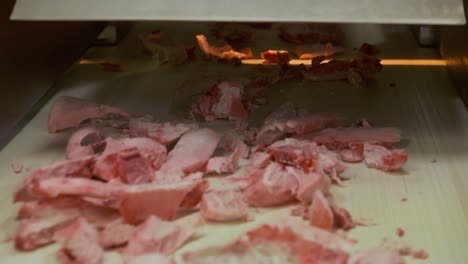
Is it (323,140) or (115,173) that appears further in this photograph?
(323,140)

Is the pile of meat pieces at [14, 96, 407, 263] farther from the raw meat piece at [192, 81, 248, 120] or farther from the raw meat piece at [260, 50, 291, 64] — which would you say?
the raw meat piece at [260, 50, 291, 64]

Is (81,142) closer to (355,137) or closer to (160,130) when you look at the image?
(160,130)

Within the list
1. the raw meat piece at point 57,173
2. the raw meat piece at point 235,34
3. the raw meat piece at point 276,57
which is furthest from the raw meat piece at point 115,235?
the raw meat piece at point 235,34

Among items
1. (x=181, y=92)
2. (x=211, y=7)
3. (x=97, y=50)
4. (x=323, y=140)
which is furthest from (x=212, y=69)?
(x=211, y=7)

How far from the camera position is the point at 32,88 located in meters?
1.23

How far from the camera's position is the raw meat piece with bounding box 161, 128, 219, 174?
955 millimetres

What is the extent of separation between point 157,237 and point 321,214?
0.20 m

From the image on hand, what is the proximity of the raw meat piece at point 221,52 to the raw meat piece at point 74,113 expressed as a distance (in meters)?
0.36

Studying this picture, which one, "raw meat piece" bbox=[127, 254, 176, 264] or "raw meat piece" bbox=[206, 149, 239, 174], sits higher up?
"raw meat piece" bbox=[127, 254, 176, 264]

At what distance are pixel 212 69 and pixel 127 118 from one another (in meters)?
0.30

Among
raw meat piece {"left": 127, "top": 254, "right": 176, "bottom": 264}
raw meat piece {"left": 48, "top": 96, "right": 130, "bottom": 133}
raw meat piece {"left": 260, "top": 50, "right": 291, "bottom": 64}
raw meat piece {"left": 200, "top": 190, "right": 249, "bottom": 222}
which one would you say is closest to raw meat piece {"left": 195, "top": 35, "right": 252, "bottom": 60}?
raw meat piece {"left": 260, "top": 50, "right": 291, "bottom": 64}

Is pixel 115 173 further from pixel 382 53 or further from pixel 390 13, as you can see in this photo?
pixel 382 53

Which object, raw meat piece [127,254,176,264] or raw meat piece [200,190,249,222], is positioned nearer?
raw meat piece [127,254,176,264]

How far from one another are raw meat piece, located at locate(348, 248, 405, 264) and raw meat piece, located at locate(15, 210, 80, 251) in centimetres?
34
